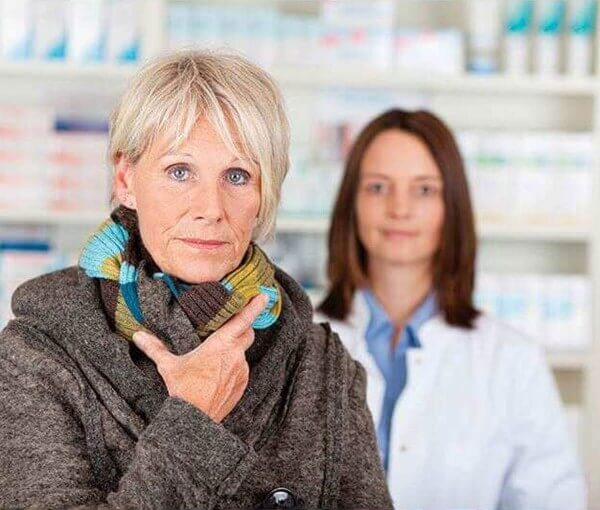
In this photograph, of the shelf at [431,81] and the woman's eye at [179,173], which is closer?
the woman's eye at [179,173]

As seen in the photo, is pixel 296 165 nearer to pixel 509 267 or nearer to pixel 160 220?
pixel 509 267

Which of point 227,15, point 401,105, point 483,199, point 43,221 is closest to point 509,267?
point 483,199

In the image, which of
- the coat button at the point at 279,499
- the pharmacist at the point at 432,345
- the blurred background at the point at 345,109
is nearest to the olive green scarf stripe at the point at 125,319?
the coat button at the point at 279,499

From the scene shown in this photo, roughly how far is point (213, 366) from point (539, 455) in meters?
1.31

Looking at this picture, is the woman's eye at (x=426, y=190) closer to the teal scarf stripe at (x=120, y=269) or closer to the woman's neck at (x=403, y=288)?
the woman's neck at (x=403, y=288)

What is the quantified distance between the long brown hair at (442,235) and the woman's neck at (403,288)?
0.03m

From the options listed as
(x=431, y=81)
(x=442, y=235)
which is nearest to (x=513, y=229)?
(x=431, y=81)

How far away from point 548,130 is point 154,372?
2.56 m

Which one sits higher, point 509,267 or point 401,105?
point 401,105

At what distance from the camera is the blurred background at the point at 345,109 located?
11.3 feet

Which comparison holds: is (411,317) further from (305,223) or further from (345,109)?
(345,109)

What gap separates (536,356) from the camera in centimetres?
264

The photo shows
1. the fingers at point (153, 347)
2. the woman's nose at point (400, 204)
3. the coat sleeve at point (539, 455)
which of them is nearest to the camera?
the fingers at point (153, 347)

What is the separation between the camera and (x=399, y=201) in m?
2.72
